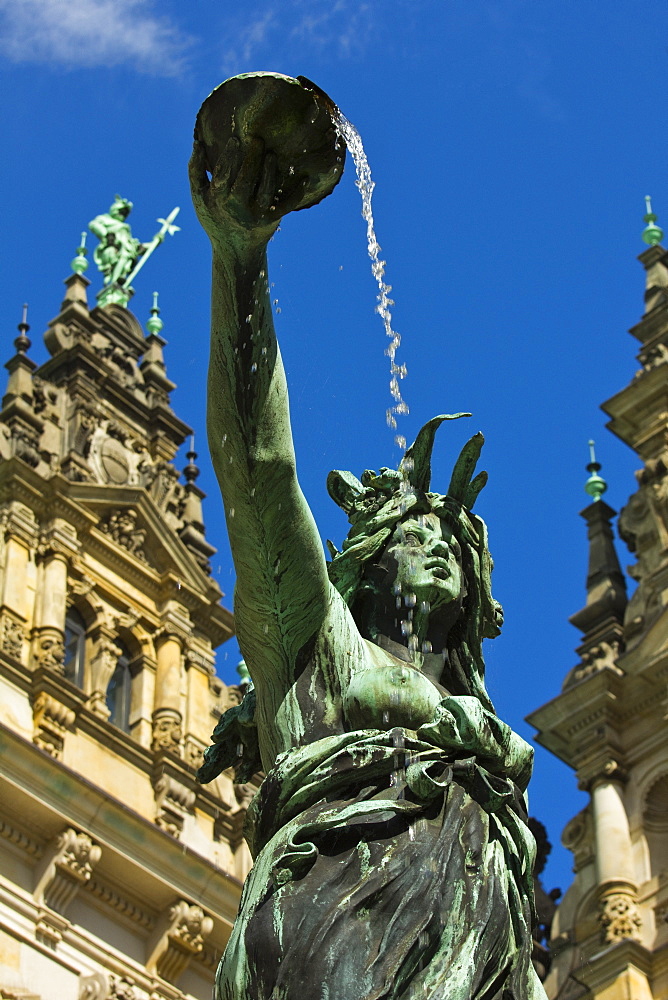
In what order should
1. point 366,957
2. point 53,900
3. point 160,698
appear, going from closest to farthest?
point 366,957 < point 53,900 < point 160,698

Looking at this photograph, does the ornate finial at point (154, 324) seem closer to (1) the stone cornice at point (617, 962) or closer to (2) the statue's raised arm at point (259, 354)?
(1) the stone cornice at point (617, 962)

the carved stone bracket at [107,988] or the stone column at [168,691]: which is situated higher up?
the stone column at [168,691]

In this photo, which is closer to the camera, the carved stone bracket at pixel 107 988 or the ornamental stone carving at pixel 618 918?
the carved stone bracket at pixel 107 988

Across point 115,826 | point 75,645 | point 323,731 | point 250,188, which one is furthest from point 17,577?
point 250,188

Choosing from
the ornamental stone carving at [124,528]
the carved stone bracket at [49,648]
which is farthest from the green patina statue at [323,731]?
the ornamental stone carving at [124,528]

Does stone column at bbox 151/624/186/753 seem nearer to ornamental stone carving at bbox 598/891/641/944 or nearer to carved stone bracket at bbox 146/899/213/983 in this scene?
carved stone bracket at bbox 146/899/213/983

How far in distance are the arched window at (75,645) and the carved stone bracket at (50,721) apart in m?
2.02

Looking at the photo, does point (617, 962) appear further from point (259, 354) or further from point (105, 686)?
point (259, 354)

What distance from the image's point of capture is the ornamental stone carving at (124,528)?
29906 mm

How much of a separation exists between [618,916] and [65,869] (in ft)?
37.8

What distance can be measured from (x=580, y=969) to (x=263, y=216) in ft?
92.1

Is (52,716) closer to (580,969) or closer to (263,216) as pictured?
(580,969)

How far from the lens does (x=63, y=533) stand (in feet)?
93.7

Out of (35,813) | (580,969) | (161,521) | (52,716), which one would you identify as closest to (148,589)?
(161,521)
